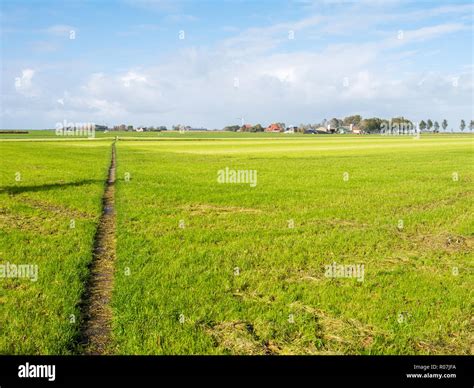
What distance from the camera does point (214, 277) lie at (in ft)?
32.7

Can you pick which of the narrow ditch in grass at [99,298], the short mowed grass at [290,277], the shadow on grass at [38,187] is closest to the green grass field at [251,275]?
the short mowed grass at [290,277]

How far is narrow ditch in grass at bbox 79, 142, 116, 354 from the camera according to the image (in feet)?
22.8

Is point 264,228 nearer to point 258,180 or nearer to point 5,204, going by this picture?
point 5,204

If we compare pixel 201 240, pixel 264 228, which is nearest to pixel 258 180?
pixel 264 228

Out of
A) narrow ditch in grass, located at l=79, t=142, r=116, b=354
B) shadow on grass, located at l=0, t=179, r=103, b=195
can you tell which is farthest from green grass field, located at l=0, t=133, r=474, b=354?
shadow on grass, located at l=0, t=179, r=103, b=195

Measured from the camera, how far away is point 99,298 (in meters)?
8.69

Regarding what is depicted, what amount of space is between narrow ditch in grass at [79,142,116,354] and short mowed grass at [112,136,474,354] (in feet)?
0.77

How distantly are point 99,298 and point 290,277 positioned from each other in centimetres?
463

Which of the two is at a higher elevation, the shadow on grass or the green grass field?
the shadow on grass
